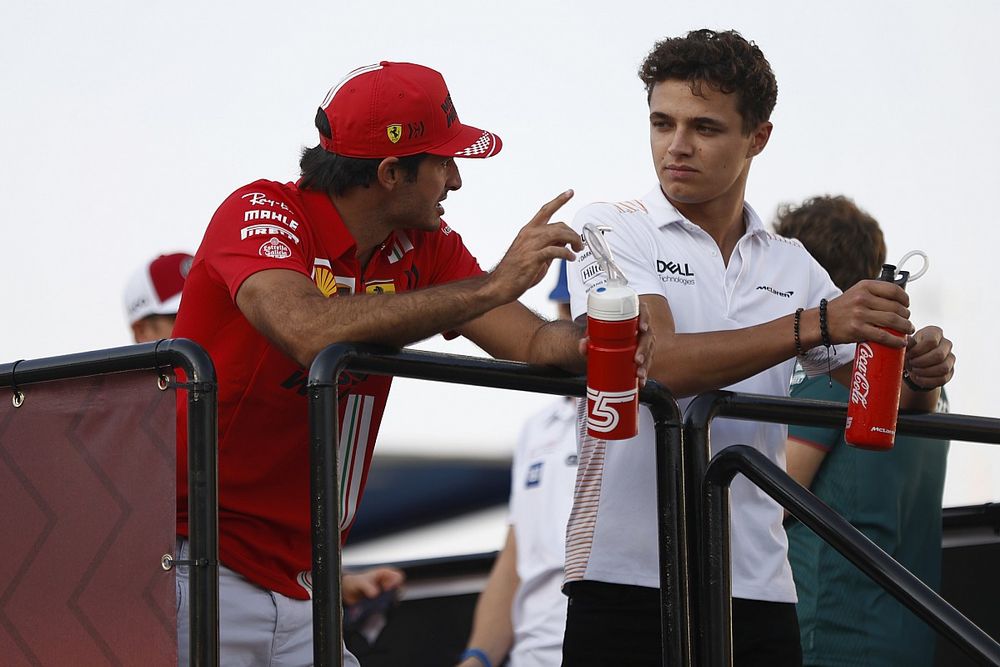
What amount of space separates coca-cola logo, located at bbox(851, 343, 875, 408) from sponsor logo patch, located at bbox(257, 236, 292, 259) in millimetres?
1090

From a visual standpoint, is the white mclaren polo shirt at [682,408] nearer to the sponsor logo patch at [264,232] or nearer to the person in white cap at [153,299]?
the sponsor logo patch at [264,232]

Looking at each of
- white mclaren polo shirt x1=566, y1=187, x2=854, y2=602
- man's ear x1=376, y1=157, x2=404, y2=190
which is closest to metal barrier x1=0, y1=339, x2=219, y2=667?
man's ear x1=376, y1=157, x2=404, y2=190

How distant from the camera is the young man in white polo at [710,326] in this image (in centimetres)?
272

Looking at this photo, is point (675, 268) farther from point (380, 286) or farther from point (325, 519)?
point (325, 519)

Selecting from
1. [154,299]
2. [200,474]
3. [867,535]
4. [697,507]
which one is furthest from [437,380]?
[154,299]

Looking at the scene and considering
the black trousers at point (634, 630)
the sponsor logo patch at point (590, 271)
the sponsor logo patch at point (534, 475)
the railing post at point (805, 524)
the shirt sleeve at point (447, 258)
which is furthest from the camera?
the sponsor logo patch at point (534, 475)

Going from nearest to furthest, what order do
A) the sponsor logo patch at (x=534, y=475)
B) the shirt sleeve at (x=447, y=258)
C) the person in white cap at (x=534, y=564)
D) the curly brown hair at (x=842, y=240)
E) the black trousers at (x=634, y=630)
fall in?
the black trousers at (x=634, y=630), the shirt sleeve at (x=447, y=258), the curly brown hair at (x=842, y=240), the person in white cap at (x=534, y=564), the sponsor logo patch at (x=534, y=475)

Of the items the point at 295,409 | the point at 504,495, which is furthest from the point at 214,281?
the point at 504,495

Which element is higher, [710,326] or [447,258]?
[447,258]

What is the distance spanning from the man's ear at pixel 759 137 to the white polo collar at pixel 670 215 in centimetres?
12

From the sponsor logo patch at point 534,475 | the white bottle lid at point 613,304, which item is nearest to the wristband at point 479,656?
the sponsor logo patch at point 534,475

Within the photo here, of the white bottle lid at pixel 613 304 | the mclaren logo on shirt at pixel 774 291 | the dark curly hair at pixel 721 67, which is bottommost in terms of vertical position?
the white bottle lid at pixel 613 304

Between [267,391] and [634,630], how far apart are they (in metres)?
0.88

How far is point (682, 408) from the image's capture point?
2.95 m
